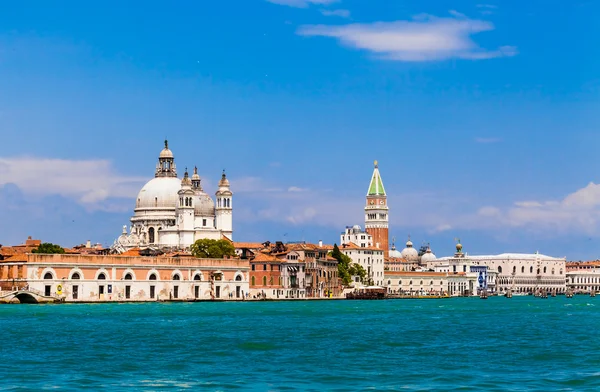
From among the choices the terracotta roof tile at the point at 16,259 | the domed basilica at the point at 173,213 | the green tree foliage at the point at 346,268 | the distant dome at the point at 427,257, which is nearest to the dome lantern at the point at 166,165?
the domed basilica at the point at 173,213

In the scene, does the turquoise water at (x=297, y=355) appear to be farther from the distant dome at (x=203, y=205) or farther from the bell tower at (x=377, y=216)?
the bell tower at (x=377, y=216)

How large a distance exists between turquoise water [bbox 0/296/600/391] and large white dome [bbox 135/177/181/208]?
2889 inches

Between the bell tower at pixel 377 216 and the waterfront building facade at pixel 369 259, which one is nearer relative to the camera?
the waterfront building facade at pixel 369 259

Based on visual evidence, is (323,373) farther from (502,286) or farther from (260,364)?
(502,286)

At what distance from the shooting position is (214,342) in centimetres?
4253

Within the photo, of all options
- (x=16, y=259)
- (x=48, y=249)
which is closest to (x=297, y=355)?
Result: (x=16, y=259)

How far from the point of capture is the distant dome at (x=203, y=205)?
417 feet

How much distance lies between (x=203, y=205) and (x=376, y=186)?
5932 cm

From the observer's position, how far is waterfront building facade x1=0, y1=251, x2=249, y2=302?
89875 millimetres

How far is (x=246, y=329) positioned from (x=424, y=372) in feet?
66.4

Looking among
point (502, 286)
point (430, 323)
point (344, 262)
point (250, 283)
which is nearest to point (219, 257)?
point (250, 283)

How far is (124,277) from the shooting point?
96125 millimetres

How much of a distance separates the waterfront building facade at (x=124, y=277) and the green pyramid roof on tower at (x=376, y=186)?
251 ft

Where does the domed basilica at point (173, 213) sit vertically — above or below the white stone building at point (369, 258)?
above
